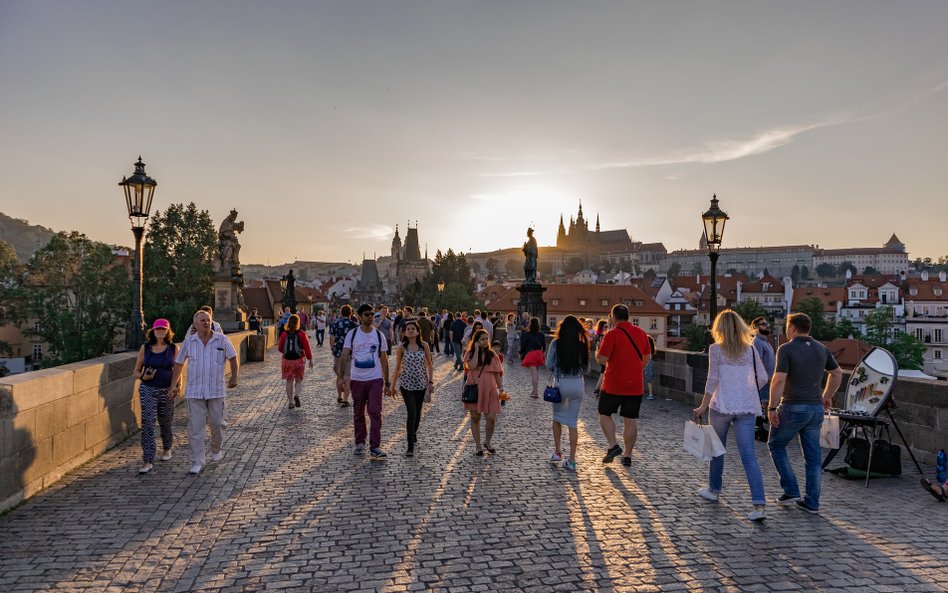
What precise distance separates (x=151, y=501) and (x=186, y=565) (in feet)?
5.29

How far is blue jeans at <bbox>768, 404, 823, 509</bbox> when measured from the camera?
5430 millimetres

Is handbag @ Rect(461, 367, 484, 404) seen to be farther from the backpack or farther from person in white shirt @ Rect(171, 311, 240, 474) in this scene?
the backpack

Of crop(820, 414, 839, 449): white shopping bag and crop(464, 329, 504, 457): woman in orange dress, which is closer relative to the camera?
crop(820, 414, 839, 449): white shopping bag

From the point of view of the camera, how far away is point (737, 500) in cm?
580

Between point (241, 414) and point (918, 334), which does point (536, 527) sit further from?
point (918, 334)

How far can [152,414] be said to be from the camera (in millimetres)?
6777

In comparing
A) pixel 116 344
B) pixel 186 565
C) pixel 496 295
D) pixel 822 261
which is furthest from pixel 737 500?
pixel 822 261

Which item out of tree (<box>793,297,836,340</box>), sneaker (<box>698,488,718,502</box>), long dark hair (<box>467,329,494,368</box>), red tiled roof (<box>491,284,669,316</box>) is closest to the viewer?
sneaker (<box>698,488,718,502</box>)

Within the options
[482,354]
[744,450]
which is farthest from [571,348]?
[744,450]

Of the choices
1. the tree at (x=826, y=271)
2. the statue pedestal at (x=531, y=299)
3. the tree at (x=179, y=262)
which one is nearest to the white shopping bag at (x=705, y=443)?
the statue pedestal at (x=531, y=299)

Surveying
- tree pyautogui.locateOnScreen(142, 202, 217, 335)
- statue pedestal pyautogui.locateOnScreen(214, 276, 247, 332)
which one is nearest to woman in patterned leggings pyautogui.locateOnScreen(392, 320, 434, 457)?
statue pedestal pyautogui.locateOnScreen(214, 276, 247, 332)

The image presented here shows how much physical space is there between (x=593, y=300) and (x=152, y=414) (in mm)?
68648

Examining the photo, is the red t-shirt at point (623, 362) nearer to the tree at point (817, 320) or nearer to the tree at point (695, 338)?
the tree at point (695, 338)

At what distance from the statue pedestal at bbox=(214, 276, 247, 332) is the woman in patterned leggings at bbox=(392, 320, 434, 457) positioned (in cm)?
1869
